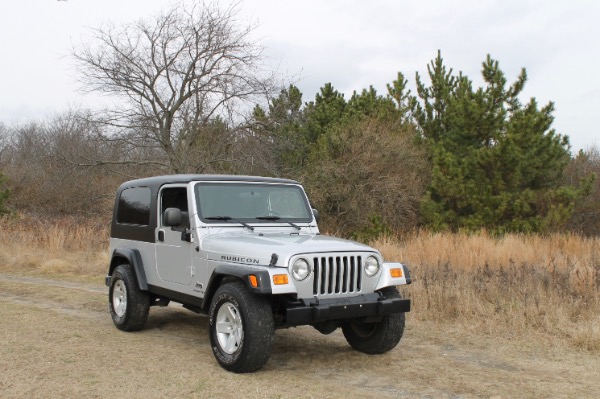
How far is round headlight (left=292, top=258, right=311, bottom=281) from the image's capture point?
5.43 meters

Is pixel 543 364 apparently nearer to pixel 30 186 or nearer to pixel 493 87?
pixel 493 87

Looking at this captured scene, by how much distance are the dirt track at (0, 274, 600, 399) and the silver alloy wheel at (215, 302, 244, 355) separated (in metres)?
0.26

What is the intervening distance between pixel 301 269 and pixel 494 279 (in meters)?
4.78

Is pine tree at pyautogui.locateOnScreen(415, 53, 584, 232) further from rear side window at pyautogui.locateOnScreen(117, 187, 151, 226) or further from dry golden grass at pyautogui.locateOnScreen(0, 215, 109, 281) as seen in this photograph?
rear side window at pyautogui.locateOnScreen(117, 187, 151, 226)

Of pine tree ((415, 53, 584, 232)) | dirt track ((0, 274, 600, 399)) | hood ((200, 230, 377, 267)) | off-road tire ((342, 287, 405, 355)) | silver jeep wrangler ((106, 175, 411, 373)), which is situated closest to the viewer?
dirt track ((0, 274, 600, 399))

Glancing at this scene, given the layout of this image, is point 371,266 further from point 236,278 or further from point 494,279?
point 494,279

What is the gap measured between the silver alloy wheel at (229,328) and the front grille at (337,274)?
30.9 inches

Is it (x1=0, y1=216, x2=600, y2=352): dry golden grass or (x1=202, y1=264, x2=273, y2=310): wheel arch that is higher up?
(x1=202, y1=264, x2=273, y2=310): wheel arch

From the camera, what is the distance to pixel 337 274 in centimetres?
565

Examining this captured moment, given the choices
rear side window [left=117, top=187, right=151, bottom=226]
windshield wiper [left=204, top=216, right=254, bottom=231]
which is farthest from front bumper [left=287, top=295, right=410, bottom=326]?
rear side window [left=117, top=187, right=151, bottom=226]

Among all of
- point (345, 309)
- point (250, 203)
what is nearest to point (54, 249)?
point (250, 203)

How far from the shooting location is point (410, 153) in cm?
2256

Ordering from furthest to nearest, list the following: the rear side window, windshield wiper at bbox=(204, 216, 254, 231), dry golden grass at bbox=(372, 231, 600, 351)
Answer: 1. the rear side window
2. dry golden grass at bbox=(372, 231, 600, 351)
3. windshield wiper at bbox=(204, 216, 254, 231)

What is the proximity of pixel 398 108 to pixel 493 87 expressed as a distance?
580 centimetres
